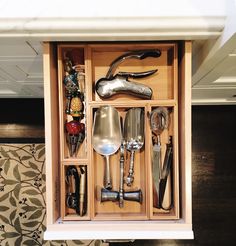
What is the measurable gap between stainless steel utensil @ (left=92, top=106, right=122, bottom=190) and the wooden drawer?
0.02 m

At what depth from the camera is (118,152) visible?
3.11 ft

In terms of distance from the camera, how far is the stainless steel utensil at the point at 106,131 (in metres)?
0.89

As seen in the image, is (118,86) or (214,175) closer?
(118,86)

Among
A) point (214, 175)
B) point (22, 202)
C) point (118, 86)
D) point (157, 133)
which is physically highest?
point (118, 86)

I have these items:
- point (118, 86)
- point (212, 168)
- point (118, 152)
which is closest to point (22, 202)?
point (212, 168)

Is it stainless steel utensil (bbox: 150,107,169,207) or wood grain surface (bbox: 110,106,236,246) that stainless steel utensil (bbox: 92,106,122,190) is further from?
wood grain surface (bbox: 110,106,236,246)

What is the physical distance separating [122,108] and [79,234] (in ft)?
1.26

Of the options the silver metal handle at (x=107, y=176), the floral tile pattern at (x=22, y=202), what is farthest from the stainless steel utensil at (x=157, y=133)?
the floral tile pattern at (x=22, y=202)

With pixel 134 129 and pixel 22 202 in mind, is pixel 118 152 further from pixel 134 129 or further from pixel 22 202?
pixel 22 202

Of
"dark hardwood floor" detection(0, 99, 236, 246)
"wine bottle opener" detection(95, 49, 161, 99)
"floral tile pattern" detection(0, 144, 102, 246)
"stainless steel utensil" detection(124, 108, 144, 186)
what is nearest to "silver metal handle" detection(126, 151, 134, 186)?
"stainless steel utensil" detection(124, 108, 144, 186)

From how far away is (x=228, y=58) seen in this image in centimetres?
82

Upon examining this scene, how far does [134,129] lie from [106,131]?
8 centimetres

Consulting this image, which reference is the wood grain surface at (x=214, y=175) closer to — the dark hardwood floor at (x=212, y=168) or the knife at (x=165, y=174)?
the dark hardwood floor at (x=212, y=168)

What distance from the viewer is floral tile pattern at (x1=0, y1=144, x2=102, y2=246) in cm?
209
